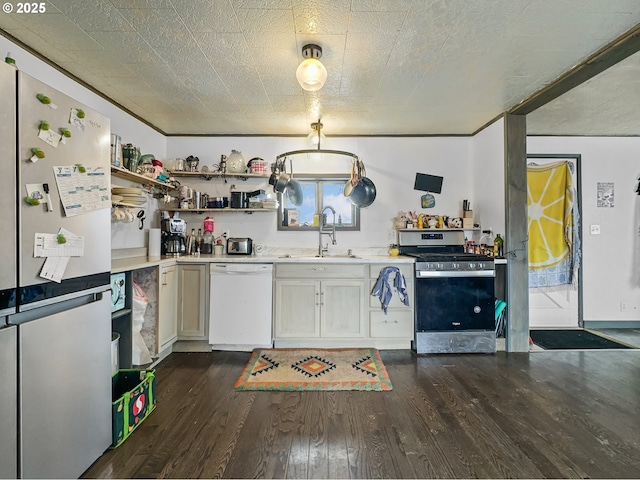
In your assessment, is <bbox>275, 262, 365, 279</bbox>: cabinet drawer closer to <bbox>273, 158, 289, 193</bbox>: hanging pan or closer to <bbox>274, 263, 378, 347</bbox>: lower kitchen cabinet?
<bbox>274, 263, 378, 347</bbox>: lower kitchen cabinet

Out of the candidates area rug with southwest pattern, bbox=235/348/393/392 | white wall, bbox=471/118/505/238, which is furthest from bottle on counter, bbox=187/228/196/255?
white wall, bbox=471/118/505/238

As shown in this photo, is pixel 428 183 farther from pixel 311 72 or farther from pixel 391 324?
pixel 311 72

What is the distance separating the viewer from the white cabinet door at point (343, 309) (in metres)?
3.04

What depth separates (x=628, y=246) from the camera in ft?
12.6

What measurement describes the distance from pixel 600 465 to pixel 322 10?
2747mm

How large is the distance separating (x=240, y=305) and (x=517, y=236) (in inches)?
112

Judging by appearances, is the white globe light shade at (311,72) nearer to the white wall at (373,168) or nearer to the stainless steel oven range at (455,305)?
the white wall at (373,168)

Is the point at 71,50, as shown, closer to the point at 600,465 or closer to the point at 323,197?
the point at 323,197

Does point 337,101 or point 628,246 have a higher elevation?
point 337,101

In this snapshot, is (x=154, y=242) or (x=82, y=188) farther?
(x=154, y=242)

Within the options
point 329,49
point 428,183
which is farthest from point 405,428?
point 428,183

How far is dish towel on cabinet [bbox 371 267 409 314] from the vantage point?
3.00 meters

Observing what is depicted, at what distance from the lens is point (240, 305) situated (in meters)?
3.00

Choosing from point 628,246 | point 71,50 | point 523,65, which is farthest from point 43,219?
point 628,246
